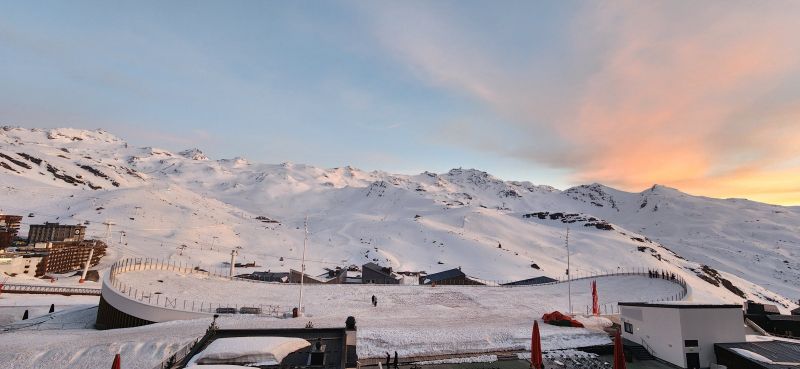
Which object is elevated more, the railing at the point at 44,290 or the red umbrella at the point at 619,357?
the red umbrella at the point at 619,357

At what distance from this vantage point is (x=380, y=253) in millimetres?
113750

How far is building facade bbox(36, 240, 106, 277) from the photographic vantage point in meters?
70.1

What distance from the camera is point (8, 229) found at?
86250 mm

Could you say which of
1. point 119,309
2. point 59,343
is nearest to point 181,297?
point 119,309

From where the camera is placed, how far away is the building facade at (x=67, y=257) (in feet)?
230

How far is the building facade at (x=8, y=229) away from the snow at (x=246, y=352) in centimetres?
9511

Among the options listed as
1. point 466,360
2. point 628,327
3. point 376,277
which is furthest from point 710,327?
point 376,277

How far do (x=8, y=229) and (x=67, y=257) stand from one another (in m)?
25.9

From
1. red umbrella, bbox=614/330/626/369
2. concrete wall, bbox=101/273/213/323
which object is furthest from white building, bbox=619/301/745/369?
concrete wall, bbox=101/273/213/323

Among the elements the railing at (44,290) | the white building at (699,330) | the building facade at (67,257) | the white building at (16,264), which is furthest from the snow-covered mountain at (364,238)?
the white building at (699,330)

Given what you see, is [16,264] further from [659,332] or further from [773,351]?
[773,351]

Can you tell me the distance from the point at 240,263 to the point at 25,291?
39145mm

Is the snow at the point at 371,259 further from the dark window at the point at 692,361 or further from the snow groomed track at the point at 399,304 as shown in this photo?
the dark window at the point at 692,361

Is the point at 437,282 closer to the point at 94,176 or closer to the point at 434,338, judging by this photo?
the point at 434,338
